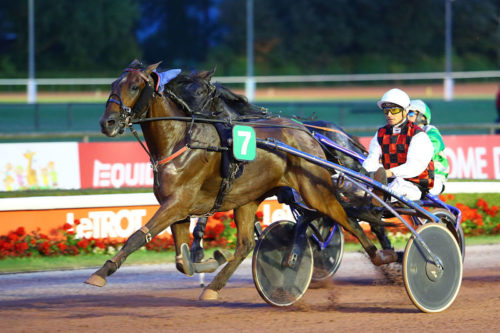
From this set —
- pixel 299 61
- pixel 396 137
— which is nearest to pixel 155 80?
pixel 396 137

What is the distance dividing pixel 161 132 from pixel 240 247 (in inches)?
45.2

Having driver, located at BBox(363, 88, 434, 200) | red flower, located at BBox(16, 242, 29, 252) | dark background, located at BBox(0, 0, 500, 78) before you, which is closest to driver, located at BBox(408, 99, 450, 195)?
driver, located at BBox(363, 88, 434, 200)

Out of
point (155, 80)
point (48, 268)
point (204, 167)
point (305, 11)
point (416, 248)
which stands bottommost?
point (48, 268)

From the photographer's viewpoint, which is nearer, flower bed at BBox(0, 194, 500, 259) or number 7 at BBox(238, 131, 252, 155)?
number 7 at BBox(238, 131, 252, 155)

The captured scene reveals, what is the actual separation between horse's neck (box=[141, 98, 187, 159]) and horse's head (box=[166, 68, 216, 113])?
26cm

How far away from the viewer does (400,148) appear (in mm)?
6355

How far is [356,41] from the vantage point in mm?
46000

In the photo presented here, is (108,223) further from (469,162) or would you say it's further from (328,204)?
(469,162)

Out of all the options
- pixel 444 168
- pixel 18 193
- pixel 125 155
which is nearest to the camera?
A: pixel 444 168

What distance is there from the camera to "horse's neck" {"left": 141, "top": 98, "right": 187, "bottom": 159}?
5.98 metres

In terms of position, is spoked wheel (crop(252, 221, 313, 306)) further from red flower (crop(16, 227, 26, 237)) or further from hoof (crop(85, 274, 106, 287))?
red flower (crop(16, 227, 26, 237))

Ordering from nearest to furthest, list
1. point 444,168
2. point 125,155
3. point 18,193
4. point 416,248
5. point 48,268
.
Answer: point 416,248 → point 444,168 → point 48,268 → point 18,193 → point 125,155

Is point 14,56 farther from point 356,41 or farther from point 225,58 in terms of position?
point 356,41

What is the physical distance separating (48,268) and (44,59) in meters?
33.7
